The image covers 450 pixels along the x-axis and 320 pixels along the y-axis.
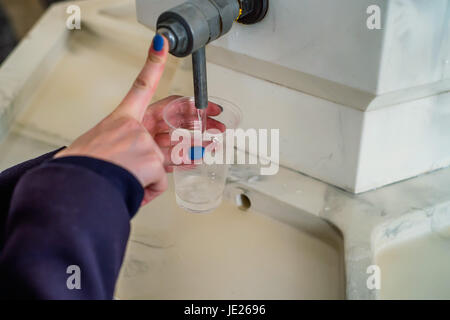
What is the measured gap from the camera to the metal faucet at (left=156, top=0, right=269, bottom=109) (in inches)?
21.4

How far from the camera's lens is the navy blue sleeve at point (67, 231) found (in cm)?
45

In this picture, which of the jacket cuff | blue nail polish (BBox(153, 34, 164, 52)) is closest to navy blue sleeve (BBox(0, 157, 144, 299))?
the jacket cuff

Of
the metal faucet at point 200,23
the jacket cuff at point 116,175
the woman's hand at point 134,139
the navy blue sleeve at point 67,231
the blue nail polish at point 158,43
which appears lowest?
the navy blue sleeve at point 67,231

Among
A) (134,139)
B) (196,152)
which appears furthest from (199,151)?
(134,139)

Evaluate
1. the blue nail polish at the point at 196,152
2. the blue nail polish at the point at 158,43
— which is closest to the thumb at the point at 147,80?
the blue nail polish at the point at 158,43

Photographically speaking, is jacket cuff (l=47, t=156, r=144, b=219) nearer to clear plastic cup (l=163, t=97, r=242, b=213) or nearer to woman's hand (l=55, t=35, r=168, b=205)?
woman's hand (l=55, t=35, r=168, b=205)

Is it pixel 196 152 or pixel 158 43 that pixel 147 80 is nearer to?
pixel 158 43

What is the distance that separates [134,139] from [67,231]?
0.38 feet

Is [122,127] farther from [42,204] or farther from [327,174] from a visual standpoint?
[327,174]

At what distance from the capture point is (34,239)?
17.8 inches

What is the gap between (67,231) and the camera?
46 centimetres

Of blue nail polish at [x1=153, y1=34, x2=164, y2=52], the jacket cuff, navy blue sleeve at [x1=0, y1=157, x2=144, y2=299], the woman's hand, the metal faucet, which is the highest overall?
the metal faucet

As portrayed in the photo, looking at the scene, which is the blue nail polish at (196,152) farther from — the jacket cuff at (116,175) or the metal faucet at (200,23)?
the jacket cuff at (116,175)
